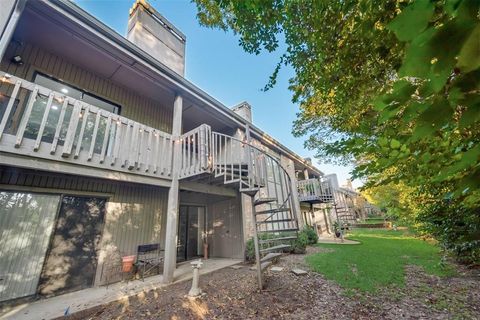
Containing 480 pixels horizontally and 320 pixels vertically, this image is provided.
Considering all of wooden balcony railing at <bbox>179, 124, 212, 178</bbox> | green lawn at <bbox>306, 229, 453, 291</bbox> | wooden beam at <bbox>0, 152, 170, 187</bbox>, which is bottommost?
green lawn at <bbox>306, 229, 453, 291</bbox>

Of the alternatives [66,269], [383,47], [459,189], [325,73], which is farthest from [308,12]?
[66,269]

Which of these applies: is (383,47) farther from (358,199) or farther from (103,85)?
(358,199)

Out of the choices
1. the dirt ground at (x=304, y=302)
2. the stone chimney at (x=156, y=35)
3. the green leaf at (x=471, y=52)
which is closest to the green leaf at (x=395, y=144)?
the green leaf at (x=471, y=52)

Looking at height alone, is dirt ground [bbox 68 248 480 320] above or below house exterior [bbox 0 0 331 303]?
below

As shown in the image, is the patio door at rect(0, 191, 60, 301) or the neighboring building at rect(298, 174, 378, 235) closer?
the patio door at rect(0, 191, 60, 301)

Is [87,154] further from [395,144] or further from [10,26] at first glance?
[395,144]

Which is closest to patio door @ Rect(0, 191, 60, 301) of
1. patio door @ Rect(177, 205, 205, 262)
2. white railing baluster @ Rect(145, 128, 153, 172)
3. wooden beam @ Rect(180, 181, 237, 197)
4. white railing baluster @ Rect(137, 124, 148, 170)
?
white railing baluster @ Rect(137, 124, 148, 170)

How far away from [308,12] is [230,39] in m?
3.56

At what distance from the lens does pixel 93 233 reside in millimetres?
5723

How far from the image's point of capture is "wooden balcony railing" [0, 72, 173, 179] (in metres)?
3.79

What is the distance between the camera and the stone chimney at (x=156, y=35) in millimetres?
7891

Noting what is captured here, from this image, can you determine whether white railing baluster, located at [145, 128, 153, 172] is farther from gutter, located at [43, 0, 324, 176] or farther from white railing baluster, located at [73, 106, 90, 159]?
gutter, located at [43, 0, 324, 176]

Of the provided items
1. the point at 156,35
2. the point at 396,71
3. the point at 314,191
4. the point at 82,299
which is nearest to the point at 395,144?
the point at 396,71

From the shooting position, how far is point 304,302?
411cm
